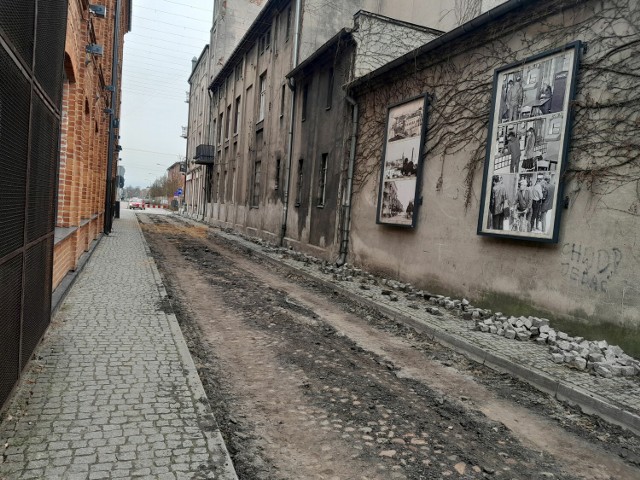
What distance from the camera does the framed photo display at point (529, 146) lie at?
6641 mm

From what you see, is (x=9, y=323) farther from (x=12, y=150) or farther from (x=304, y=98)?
(x=304, y=98)

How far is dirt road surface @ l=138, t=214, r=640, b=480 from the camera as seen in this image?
3246 millimetres

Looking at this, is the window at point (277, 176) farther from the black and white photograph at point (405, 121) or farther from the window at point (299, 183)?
the black and white photograph at point (405, 121)

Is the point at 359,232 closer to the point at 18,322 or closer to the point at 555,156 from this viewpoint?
the point at 555,156

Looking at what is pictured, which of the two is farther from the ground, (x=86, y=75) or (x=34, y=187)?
(x=86, y=75)

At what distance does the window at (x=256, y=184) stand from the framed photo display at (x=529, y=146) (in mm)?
15894

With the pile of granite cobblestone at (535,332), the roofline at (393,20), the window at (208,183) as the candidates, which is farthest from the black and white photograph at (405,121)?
the window at (208,183)

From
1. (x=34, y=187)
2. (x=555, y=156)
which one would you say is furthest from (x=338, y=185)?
(x=34, y=187)

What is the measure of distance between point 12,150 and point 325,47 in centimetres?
1278

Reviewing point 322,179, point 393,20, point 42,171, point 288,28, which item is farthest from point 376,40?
point 42,171

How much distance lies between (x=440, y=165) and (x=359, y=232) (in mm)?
3531

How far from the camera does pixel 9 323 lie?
3.21 m

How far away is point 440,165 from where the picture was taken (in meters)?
9.28

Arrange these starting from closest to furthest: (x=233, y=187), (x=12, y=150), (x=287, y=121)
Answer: (x=12, y=150) < (x=287, y=121) < (x=233, y=187)
